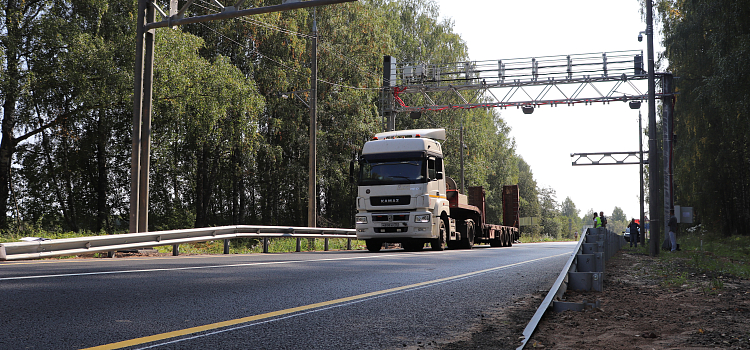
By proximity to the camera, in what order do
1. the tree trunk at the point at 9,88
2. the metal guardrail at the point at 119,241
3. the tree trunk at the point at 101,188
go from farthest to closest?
the tree trunk at the point at 101,188, the tree trunk at the point at 9,88, the metal guardrail at the point at 119,241

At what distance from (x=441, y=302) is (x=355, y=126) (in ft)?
93.7

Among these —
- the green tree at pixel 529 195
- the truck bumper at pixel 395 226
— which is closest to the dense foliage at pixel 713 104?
the truck bumper at pixel 395 226

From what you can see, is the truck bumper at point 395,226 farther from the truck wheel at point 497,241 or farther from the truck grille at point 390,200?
the truck wheel at point 497,241

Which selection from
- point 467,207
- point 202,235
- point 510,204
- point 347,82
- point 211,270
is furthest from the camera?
point 347,82

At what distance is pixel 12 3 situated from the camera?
23.8 metres

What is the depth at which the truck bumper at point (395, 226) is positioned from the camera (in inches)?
749

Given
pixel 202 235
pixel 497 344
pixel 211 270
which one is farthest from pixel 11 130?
pixel 497 344

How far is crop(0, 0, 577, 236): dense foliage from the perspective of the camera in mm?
A: 23641

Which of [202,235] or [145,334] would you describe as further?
[202,235]

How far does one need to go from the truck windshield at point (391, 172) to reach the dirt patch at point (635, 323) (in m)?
10.6

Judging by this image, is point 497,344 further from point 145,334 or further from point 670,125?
point 670,125

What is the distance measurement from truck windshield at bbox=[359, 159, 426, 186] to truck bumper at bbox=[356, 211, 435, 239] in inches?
40.8

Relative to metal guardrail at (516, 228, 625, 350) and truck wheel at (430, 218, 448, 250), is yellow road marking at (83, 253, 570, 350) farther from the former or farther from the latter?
truck wheel at (430, 218, 448, 250)

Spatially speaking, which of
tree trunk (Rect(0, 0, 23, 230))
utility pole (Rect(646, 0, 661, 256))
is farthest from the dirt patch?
tree trunk (Rect(0, 0, 23, 230))
